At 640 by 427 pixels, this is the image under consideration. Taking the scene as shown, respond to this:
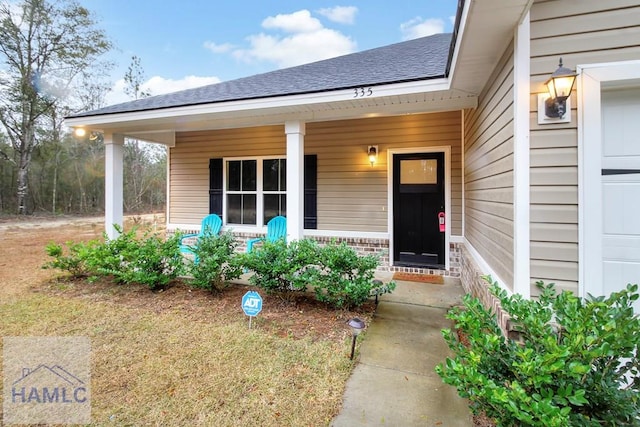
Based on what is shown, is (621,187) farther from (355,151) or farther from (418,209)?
(355,151)

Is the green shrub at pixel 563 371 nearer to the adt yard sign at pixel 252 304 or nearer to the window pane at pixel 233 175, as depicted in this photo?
the adt yard sign at pixel 252 304

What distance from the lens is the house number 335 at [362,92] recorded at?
3391 millimetres

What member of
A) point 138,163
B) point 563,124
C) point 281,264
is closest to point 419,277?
point 281,264

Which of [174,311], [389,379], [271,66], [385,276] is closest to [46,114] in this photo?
[271,66]

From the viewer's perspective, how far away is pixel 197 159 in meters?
6.50

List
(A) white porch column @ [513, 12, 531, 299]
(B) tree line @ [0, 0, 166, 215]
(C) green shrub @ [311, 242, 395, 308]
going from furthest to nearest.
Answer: (B) tree line @ [0, 0, 166, 215], (C) green shrub @ [311, 242, 395, 308], (A) white porch column @ [513, 12, 531, 299]

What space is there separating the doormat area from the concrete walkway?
978 mm

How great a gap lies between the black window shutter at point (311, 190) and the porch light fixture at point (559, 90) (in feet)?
12.6

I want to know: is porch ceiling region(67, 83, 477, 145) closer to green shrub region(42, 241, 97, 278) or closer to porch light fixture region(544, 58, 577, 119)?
porch light fixture region(544, 58, 577, 119)

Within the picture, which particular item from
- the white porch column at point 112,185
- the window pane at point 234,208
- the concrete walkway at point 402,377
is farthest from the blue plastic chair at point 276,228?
the concrete walkway at point 402,377

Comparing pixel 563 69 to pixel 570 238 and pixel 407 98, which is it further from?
pixel 407 98

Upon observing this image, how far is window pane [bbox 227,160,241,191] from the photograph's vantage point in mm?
6199

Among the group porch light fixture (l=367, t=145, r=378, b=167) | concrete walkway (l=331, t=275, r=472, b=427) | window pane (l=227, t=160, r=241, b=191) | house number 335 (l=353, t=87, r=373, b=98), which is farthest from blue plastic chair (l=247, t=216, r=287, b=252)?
house number 335 (l=353, t=87, r=373, b=98)

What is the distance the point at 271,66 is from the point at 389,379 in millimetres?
21873
